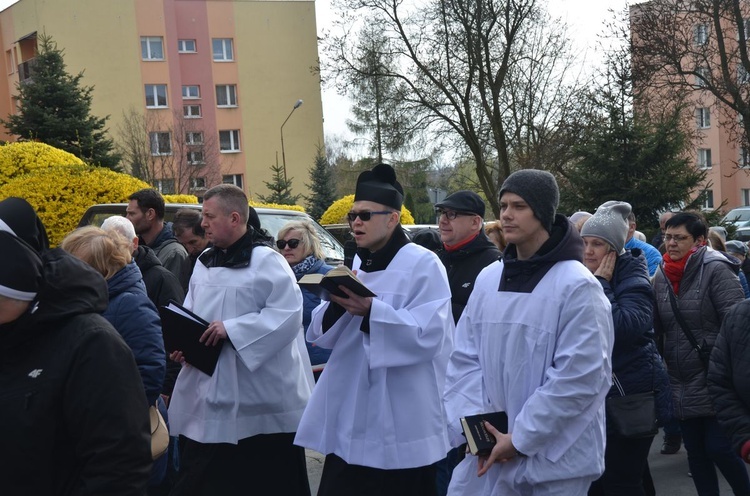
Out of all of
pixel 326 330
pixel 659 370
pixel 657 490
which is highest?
pixel 326 330

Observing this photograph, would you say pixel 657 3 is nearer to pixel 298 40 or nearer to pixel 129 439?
pixel 129 439

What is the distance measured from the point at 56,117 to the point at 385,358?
25354 millimetres

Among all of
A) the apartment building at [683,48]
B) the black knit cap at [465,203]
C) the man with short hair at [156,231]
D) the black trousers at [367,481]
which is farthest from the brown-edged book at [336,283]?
the apartment building at [683,48]

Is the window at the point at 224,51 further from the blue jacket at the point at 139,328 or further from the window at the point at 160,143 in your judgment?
the blue jacket at the point at 139,328

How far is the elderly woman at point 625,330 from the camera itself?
15.8ft

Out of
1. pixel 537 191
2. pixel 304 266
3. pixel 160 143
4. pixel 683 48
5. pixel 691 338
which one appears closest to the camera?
pixel 537 191

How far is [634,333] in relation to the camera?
482 cm

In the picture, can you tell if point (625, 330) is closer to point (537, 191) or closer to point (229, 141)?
point (537, 191)

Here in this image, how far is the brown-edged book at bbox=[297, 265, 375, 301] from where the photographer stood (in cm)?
400


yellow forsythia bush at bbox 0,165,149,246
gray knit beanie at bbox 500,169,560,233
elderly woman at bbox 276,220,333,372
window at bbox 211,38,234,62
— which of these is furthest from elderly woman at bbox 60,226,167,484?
window at bbox 211,38,234,62

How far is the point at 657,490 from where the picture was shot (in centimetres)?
664

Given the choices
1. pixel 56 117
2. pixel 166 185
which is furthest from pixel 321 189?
pixel 56 117

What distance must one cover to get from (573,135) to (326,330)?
2216 centimetres

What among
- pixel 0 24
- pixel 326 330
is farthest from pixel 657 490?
pixel 0 24
